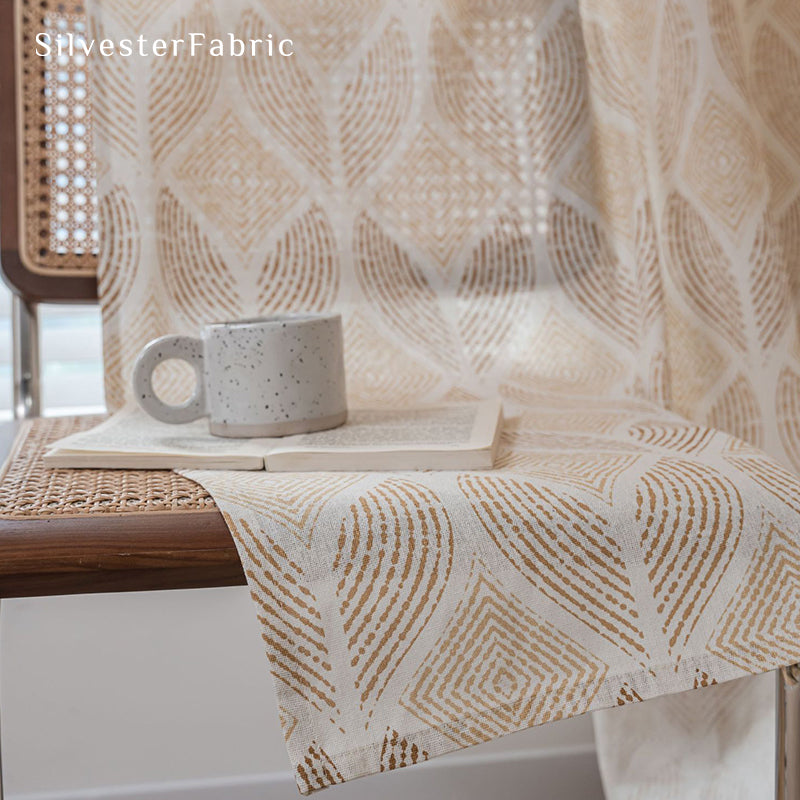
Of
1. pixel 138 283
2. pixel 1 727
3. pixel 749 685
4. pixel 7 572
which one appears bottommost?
pixel 1 727

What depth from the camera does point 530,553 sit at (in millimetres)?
491

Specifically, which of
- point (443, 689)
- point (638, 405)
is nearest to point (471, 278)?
point (638, 405)

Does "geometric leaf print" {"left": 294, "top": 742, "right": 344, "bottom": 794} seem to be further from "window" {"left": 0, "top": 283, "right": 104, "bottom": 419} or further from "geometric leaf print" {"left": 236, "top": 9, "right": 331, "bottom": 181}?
"window" {"left": 0, "top": 283, "right": 104, "bottom": 419}

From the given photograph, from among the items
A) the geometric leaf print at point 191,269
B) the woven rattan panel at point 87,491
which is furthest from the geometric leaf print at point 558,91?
the woven rattan panel at point 87,491

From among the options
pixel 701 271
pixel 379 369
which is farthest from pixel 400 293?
pixel 701 271

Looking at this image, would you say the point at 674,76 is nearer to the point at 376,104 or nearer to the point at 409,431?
the point at 376,104

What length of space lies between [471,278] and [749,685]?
18.1 inches

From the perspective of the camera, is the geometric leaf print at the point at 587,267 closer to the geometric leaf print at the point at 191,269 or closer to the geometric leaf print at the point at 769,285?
the geometric leaf print at the point at 769,285

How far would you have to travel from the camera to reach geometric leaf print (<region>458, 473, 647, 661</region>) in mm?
491

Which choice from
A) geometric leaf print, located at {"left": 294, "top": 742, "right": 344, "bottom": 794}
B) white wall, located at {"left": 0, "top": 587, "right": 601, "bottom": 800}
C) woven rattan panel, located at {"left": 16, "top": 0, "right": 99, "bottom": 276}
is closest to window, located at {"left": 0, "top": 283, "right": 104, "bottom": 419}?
white wall, located at {"left": 0, "top": 587, "right": 601, "bottom": 800}

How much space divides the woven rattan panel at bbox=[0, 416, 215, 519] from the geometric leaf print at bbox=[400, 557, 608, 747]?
14 centimetres

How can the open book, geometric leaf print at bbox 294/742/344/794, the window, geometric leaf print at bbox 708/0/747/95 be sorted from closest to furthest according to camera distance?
1. geometric leaf print at bbox 294/742/344/794
2. the open book
3. geometric leaf print at bbox 708/0/747/95
4. the window

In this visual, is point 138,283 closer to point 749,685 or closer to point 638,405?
point 638,405

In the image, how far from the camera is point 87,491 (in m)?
0.53
